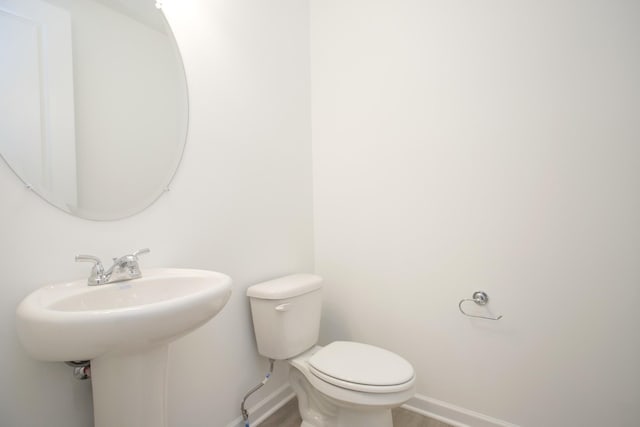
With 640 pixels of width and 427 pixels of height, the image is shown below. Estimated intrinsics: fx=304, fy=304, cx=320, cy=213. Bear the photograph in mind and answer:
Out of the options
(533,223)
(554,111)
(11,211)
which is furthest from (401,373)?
(11,211)

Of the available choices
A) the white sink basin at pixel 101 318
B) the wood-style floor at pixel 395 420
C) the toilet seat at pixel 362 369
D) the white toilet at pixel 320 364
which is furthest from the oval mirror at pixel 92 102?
the wood-style floor at pixel 395 420

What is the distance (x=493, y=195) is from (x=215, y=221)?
123cm

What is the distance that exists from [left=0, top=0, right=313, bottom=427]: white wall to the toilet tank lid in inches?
3.2

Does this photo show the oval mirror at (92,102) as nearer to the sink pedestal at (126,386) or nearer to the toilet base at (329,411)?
the sink pedestal at (126,386)

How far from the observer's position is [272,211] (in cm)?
160

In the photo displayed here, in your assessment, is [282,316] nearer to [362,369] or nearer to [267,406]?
[362,369]

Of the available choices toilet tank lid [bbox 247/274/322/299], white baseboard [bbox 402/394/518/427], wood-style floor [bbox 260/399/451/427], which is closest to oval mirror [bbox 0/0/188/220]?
toilet tank lid [bbox 247/274/322/299]

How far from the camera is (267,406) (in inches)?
61.1

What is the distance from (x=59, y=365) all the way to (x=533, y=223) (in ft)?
5.70

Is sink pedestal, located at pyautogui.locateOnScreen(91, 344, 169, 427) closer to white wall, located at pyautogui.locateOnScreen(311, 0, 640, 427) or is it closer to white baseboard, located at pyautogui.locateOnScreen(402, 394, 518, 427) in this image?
white wall, located at pyautogui.locateOnScreen(311, 0, 640, 427)

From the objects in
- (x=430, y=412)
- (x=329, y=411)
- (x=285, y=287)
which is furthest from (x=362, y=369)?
(x=430, y=412)

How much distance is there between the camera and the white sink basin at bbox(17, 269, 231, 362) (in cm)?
62

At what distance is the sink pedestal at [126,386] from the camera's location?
2.66 feet

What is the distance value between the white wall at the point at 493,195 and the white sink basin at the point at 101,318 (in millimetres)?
1040
